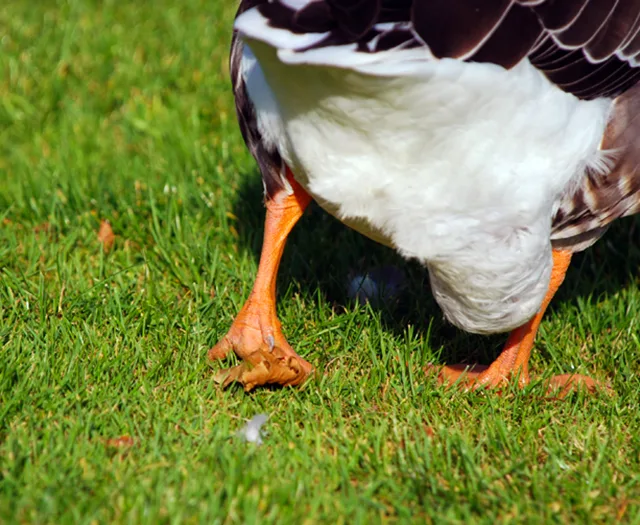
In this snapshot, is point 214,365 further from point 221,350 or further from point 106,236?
point 106,236

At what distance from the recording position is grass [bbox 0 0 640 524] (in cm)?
261

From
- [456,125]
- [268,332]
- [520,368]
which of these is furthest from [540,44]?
[268,332]

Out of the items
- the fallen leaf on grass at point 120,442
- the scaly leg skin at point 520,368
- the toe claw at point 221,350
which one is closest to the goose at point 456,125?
the toe claw at point 221,350

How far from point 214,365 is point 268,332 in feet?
0.80

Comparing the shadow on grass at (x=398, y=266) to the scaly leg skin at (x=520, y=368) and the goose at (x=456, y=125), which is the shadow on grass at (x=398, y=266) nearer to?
the scaly leg skin at (x=520, y=368)

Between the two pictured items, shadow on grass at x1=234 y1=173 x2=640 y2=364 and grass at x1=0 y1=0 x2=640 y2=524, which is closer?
grass at x1=0 y1=0 x2=640 y2=524

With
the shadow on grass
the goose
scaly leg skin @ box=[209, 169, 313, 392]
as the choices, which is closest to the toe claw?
scaly leg skin @ box=[209, 169, 313, 392]

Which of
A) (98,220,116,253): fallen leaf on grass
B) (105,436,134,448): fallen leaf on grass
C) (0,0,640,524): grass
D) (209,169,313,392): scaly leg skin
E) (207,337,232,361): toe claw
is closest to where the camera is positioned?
(0,0,640,524): grass

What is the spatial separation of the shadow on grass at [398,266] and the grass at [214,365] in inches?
0.4

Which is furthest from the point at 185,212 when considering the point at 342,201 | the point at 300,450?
the point at 300,450

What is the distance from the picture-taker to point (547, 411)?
3.16 metres

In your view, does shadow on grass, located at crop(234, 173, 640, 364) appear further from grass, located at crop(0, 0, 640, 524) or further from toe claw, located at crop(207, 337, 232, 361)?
toe claw, located at crop(207, 337, 232, 361)

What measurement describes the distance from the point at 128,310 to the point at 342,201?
1077 millimetres

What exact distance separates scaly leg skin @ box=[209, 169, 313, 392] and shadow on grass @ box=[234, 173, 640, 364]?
33 cm
